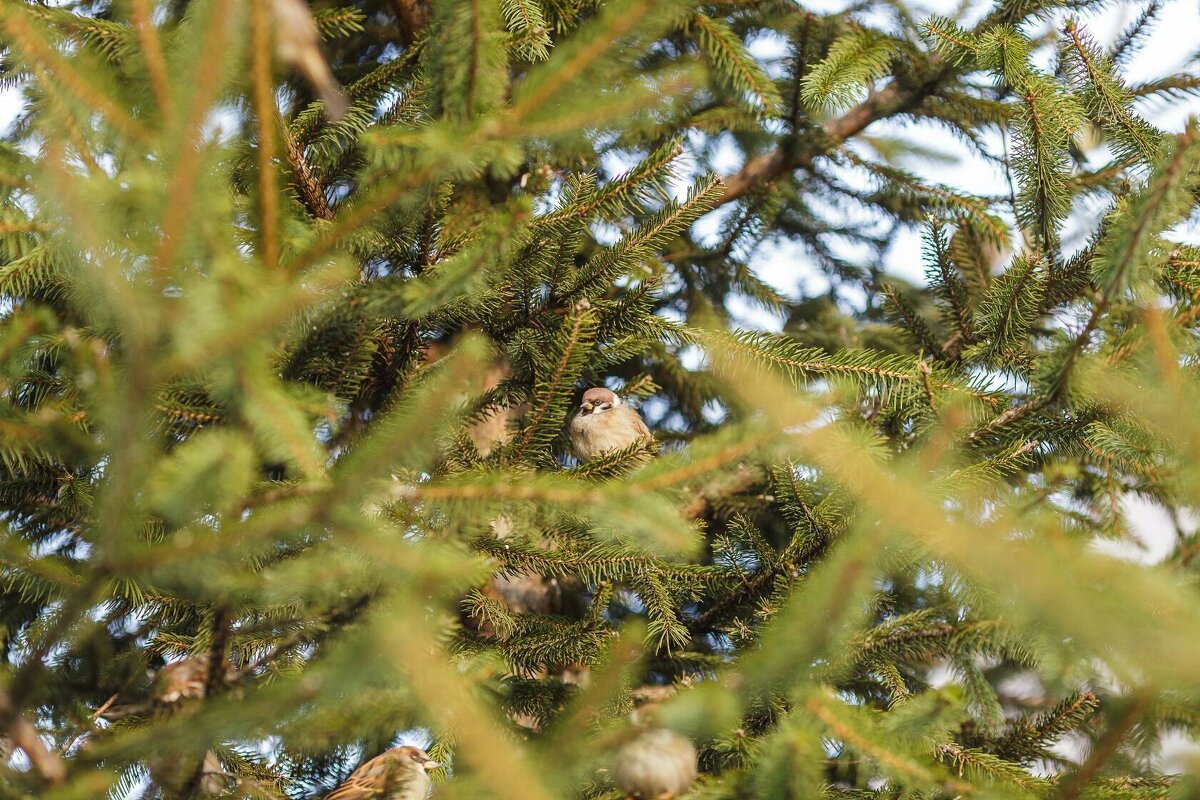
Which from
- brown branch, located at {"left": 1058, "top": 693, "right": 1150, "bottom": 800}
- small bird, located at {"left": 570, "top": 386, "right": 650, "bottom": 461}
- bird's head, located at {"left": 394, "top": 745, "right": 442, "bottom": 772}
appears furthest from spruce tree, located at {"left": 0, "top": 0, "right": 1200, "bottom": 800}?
small bird, located at {"left": 570, "top": 386, "right": 650, "bottom": 461}

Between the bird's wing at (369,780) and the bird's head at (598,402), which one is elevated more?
the bird's head at (598,402)

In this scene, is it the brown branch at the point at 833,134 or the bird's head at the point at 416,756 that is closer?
the bird's head at the point at 416,756

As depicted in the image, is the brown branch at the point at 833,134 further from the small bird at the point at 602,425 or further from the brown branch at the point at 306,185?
the brown branch at the point at 306,185

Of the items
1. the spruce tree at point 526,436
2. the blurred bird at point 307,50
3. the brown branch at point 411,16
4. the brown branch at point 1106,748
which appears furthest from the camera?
the brown branch at point 411,16

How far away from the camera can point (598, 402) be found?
384 cm

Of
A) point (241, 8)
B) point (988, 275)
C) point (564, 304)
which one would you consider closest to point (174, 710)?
point (241, 8)

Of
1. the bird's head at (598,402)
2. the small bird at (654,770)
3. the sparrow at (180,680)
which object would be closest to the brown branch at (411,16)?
the bird's head at (598,402)

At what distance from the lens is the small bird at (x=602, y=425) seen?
3695 mm

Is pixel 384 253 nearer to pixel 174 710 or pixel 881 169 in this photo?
pixel 174 710

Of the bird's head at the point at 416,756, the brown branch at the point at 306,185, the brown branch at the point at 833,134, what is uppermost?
the brown branch at the point at 306,185

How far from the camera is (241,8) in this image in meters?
1.27

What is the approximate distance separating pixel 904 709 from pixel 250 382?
1.12 meters

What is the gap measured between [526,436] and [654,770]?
79cm

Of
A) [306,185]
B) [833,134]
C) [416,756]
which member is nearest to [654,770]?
[416,756]
